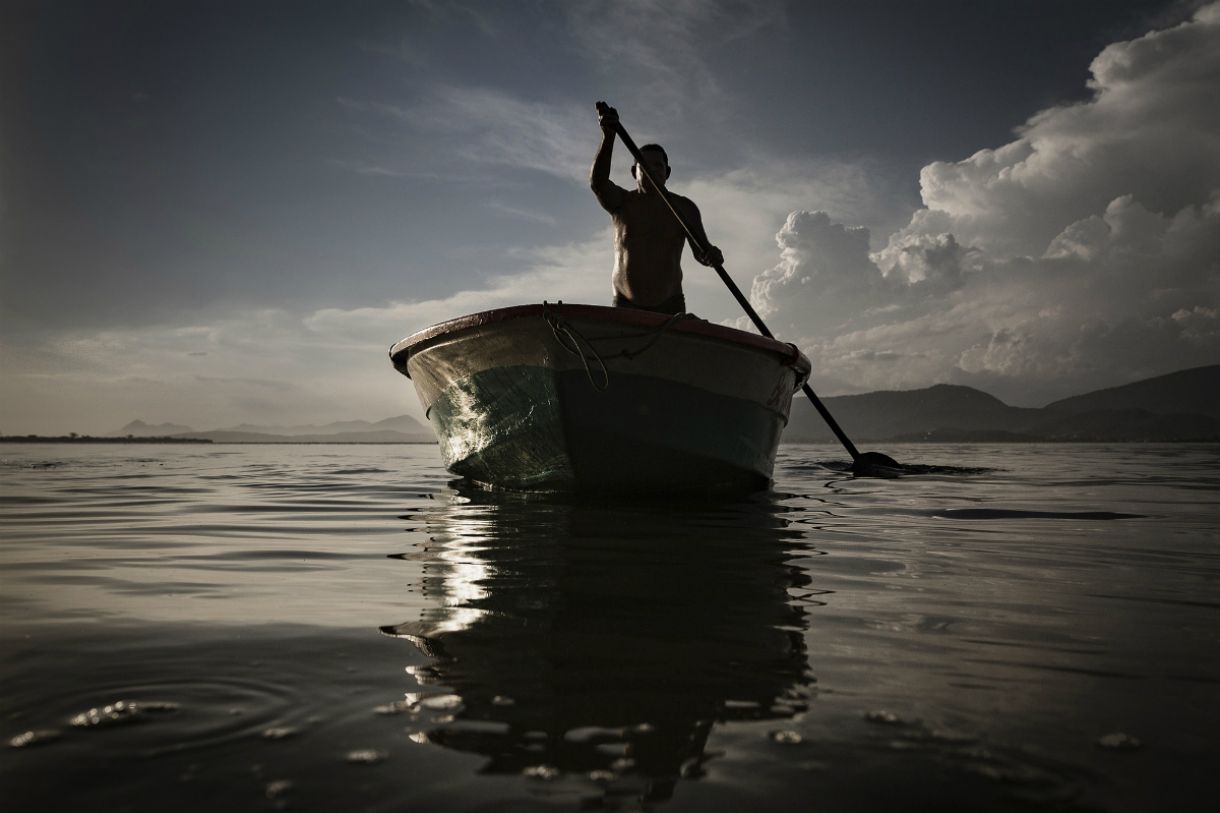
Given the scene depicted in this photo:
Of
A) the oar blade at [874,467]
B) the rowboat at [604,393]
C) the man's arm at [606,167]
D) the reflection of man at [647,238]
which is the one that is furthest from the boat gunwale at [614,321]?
the oar blade at [874,467]

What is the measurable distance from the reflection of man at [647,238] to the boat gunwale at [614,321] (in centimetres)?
115

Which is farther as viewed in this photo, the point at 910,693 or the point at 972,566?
the point at 972,566

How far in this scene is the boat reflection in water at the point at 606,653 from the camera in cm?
115

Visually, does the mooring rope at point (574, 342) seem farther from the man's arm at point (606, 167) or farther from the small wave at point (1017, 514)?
the small wave at point (1017, 514)

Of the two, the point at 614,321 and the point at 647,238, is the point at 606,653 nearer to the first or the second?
the point at 614,321

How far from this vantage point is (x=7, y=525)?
446 cm

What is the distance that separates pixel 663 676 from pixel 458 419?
514 centimetres

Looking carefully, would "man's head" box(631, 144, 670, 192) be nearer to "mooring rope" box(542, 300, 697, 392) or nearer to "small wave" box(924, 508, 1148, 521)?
"mooring rope" box(542, 300, 697, 392)

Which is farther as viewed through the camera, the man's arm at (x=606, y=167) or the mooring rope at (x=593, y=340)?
the man's arm at (x=606, y=167)

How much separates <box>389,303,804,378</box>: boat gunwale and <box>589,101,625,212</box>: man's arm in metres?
1.66

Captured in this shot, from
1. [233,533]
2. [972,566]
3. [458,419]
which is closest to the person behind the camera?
[972,566]

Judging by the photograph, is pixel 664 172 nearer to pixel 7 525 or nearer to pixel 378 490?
pixel 378 490

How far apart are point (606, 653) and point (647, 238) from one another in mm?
5217

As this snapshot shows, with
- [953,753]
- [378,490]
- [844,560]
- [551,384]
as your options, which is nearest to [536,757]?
[953,753]
